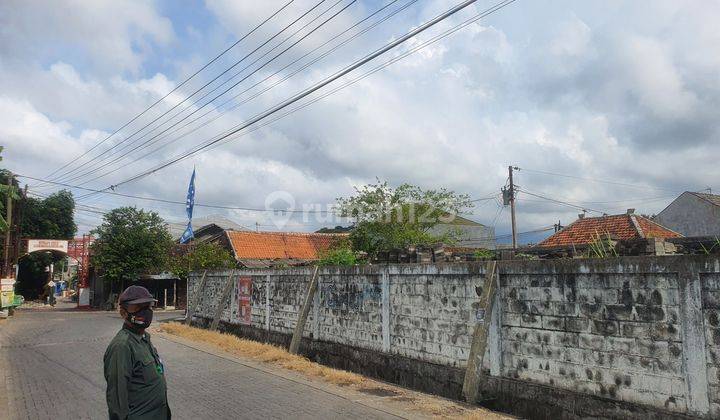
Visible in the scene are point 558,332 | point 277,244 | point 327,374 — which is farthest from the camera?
point 277,244

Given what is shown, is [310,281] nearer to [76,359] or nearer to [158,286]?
[76,359]

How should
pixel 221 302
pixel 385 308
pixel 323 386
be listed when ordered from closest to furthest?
pixel 323 386, pixel 385 308, pixel 221 302

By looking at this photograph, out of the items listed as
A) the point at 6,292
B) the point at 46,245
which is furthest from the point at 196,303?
the point at 46,245

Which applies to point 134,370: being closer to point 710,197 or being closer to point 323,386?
point 323,386

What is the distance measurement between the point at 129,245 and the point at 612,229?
86.8ft

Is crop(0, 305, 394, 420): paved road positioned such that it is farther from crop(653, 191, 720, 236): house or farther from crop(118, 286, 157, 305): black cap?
crop(653, 191, 720, 236): house

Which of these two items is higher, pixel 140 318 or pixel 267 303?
pixel 140 318

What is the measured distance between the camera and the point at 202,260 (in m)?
27.5

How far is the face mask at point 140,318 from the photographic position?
3734 millimetres

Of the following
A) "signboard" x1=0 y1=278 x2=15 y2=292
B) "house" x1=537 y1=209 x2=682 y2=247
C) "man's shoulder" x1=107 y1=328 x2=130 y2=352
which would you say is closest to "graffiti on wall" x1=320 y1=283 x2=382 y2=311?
"man's shoulder" x1=107 y1=328 x2=130 y2=352

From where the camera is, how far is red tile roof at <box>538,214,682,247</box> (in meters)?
23.0

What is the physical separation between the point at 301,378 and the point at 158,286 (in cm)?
2721

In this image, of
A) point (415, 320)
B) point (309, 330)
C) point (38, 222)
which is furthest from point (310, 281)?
point (38, 222)

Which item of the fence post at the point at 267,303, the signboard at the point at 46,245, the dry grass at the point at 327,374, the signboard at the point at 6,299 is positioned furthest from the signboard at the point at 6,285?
the fence post at the point at 267,303
